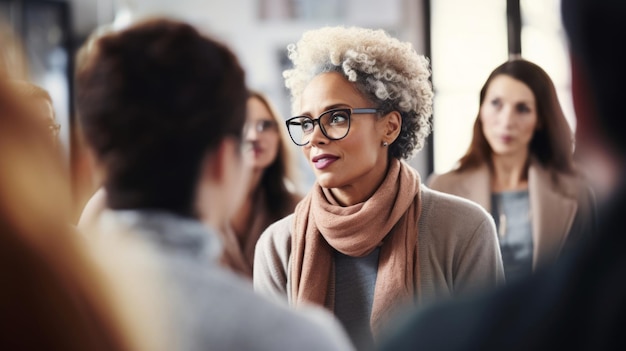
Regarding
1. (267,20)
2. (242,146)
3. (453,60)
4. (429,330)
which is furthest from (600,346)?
(267,20)

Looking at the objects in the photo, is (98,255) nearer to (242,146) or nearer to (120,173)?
(120,173)

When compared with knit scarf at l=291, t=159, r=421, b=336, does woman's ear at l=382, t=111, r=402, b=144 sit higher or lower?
higher

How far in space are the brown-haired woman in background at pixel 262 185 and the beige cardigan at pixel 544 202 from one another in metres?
0.53

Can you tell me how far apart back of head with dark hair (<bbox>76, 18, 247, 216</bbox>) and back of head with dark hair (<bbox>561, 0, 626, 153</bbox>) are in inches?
18.2

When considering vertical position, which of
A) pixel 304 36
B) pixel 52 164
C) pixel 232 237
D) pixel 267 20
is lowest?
pixel 232 237

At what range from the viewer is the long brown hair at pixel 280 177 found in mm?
2654

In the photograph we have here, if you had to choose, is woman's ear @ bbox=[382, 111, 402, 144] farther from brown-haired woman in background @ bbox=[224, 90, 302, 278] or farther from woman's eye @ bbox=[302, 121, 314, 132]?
brown-haired woman in background @ bbox=[224, 90, 302, 278]

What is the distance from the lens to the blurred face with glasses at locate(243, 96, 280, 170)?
2820 mm

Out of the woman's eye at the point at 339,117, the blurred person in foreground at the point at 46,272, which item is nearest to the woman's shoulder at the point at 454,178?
the woman's eye at the point at 339,117

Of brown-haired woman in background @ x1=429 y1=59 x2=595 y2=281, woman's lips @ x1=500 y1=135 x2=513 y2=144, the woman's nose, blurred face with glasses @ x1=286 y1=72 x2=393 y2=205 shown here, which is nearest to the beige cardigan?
brown-haired woman in background @ x1=429 y1=59 x2=595 y2=281

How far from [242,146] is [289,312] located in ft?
0.84

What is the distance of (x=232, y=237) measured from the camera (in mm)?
2555

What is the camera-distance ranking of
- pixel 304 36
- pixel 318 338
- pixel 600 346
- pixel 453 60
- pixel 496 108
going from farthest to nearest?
pixel 453 60
pixel 496 108
pixel 304 36
pixel 318 338
pixel 600 346

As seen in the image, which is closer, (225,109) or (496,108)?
(225,109)
